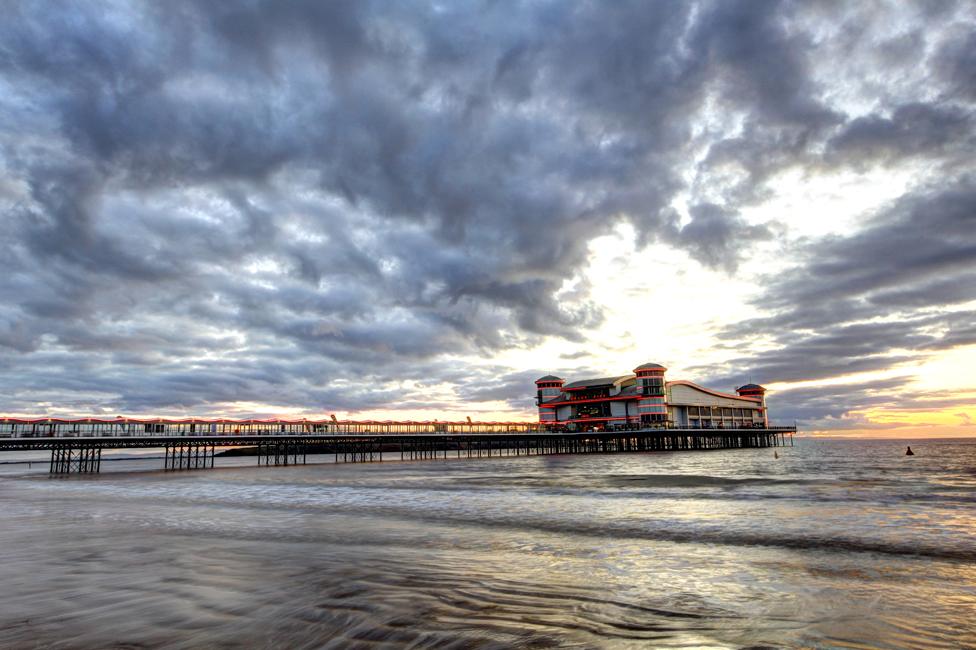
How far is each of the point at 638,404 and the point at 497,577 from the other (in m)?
101

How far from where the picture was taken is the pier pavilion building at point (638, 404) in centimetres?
10488

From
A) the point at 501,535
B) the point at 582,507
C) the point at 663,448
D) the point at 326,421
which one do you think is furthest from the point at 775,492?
the point at 663,448

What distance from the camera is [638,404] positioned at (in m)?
→ 106

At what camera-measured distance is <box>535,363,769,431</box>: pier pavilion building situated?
344ft

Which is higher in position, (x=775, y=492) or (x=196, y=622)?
(x=196, y=622)

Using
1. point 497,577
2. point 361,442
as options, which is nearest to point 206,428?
point 361,442

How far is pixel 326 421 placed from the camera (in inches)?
3155

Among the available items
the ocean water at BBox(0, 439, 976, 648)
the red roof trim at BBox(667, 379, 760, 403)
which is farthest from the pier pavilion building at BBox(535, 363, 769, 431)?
the ocean water at BBox(0, 439, 976, 648)

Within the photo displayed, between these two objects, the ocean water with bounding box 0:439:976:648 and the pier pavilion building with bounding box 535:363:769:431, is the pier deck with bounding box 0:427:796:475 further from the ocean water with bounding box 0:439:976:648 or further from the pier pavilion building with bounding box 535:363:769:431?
Answer: the ocean water with bounding box 0:439:976:648

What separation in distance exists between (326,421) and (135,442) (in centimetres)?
2378

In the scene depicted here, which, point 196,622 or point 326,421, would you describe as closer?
point 196,622

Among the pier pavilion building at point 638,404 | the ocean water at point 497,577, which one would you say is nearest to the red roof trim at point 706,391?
the pier pavilion building at point 638,404

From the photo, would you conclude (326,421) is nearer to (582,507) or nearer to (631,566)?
(582,507)

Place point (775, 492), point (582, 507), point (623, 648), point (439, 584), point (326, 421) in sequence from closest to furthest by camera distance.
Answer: point (623, 648) → point (439, 584) → point (582, 507) → point (775, 492) → point (326, 421)
